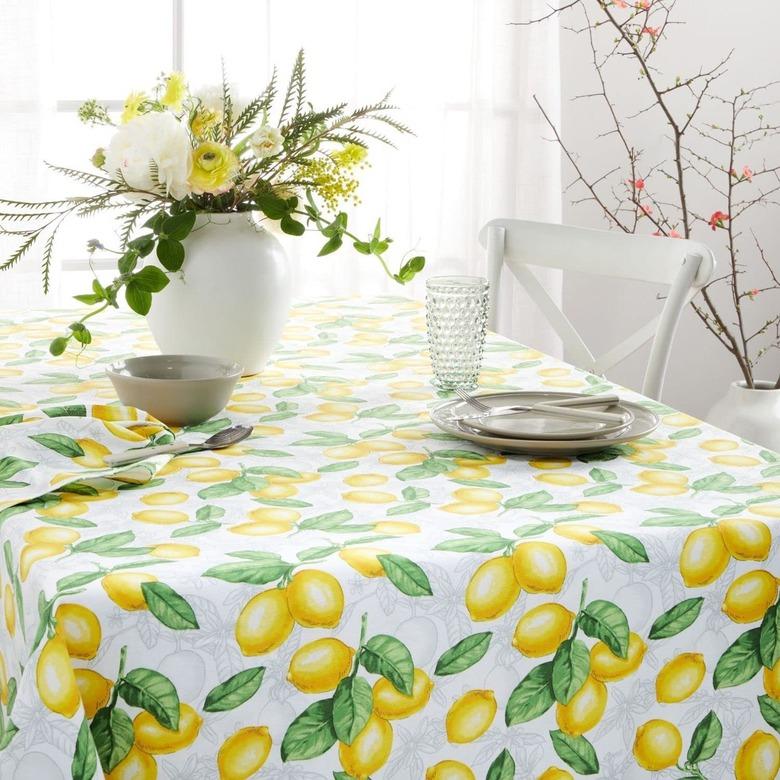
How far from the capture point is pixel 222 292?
60.6 inches

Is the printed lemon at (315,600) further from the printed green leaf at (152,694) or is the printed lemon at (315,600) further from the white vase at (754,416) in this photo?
the white vase at (754,416)

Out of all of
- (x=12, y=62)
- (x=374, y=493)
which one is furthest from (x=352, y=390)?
(x=12, y=62)

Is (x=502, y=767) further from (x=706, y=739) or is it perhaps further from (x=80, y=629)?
(x=80, y=629)

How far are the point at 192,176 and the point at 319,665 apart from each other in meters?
0.73

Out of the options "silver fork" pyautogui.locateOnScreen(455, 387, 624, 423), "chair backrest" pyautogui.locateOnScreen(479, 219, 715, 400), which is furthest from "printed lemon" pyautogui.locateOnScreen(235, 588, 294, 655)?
"chair backrest" pyautogui.locateOnScreen(479, 219, 715, 400)

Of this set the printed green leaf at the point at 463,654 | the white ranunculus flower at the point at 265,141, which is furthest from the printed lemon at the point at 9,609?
the white ranunculus flower at the point at 265,141

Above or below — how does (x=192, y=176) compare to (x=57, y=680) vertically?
above

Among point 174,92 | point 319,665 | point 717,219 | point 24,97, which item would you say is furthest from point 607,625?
point 717,219

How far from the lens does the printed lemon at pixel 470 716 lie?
95 centimetres

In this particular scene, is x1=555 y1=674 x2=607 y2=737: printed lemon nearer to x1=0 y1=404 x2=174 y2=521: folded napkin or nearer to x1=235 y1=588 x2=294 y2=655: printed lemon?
x1=235 y1=588 x2=294 y2=655: printed lemon

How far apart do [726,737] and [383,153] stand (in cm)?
241

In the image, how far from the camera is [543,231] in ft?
7.34

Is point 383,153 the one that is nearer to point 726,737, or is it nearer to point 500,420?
point 500,420

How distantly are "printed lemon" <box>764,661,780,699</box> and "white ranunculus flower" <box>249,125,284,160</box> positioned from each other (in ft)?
2.75
